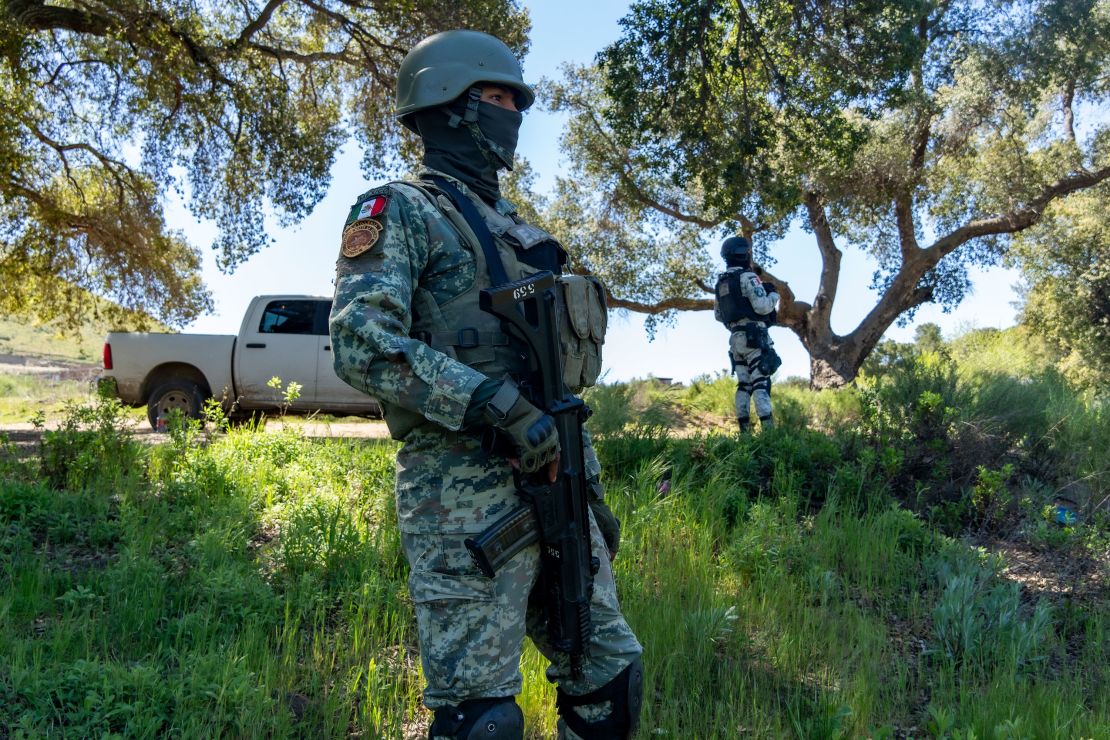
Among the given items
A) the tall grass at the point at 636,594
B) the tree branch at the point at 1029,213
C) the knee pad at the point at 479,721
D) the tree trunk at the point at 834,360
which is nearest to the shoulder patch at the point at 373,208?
the knee pad at the point at 479,721

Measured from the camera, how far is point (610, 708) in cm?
240

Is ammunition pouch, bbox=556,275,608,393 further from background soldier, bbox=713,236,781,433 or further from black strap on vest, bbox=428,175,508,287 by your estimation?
background soldier, bbox=713,236,781,433

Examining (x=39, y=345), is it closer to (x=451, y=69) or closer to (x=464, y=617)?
(x=451, y=69)

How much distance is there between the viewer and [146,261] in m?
14.8

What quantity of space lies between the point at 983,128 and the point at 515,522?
51.5 ft

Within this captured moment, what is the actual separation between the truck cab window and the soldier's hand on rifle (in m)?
9.88

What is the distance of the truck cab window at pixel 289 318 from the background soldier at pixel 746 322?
5540 mm

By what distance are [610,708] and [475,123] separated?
1.76 metres

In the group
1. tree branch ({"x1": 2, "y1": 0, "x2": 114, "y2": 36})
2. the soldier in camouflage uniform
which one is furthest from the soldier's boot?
tree branch ({"x1": 2, "y1": 0, "x2": 114, "y2": 36})

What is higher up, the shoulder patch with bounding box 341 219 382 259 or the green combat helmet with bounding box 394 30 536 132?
the green combat helmet with bounding box 394 30 536 132

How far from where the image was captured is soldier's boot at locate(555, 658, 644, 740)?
93.7 inches

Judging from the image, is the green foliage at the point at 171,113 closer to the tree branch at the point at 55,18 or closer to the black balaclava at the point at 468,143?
the tree branch at the point at 55,18

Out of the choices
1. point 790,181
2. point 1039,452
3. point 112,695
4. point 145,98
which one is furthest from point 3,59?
point 1039,452

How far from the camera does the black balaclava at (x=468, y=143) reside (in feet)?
8.43
